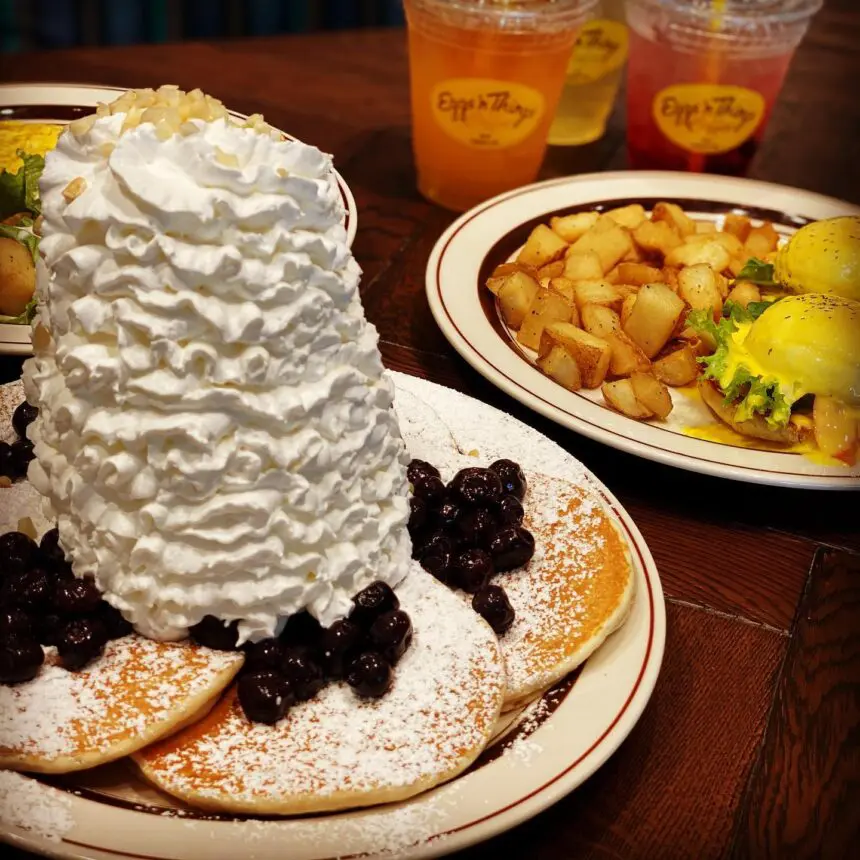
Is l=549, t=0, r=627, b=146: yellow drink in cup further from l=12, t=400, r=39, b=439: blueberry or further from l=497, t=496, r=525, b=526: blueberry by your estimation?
l=12, t=400, r=39, b=439: blueberry

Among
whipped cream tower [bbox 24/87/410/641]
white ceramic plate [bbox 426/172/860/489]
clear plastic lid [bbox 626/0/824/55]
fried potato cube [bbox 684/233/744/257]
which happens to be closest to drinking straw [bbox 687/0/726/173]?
clear plastic lid [bbox 626/0/824/55]

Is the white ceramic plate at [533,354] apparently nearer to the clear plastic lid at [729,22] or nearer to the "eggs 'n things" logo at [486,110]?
the "eggs 'n things" logo at [486,110]

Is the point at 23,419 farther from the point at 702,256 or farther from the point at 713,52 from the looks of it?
the point at 713,52

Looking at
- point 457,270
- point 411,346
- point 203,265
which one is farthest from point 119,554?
point 457,270

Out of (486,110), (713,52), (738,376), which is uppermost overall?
(713,52)

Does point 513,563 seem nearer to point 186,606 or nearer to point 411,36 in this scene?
point 186,606

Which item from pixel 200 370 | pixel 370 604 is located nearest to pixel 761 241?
pixel 370 604
